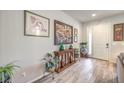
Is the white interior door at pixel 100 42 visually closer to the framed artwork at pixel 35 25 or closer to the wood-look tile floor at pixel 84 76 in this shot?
A: the wood-look tile floor at pixel 84 76

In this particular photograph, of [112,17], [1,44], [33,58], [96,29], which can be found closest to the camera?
[1,44]

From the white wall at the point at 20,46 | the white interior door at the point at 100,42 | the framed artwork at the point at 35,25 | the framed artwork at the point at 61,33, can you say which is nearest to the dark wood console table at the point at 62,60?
the framed artwork at the point at 61,33

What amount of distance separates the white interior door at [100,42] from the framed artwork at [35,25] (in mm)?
3883

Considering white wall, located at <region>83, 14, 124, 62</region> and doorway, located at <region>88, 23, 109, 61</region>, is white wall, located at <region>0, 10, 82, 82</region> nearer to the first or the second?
white wall, located at <region>83, 14, 124, 62</region>

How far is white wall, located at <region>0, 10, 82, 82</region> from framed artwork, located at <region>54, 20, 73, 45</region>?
574mm

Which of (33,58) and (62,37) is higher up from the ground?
(62,37)

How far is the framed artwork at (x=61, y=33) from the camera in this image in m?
4.26

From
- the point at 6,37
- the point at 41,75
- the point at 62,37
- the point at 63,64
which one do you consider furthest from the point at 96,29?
the point at 6,37

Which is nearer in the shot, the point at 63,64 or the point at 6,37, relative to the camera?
the point at 6,37

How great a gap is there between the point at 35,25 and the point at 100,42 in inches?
183
